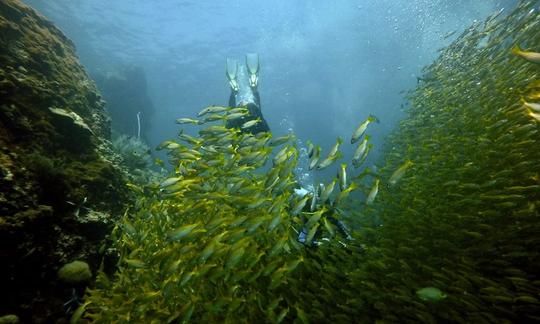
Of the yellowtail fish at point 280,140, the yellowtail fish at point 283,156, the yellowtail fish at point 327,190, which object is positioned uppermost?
the yellowtail fish at point 280,140

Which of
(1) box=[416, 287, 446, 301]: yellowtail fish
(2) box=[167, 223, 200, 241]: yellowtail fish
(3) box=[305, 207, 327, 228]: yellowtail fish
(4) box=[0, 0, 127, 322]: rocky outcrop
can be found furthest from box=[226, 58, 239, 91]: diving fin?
(1) box=[416, 287, 446, 301]: yellowtail fish

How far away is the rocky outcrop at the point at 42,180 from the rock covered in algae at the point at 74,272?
0.20 meters

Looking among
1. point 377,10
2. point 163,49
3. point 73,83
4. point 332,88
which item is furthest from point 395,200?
point 332,88

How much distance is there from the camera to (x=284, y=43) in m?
46.8

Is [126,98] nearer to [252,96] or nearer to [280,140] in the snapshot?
[252,96]

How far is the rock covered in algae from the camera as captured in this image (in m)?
5.10

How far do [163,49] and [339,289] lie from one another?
44990 millimetres

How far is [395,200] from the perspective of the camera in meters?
5.72

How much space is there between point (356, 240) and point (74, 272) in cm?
465

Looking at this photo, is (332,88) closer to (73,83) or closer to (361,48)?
(361,48)

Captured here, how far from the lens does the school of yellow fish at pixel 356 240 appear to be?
3992 mm

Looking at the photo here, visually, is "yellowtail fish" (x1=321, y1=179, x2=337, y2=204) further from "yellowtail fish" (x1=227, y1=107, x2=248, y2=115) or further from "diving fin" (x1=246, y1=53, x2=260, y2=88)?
"diving fin" (x1=246, y1=53, x2=260, y2=88)

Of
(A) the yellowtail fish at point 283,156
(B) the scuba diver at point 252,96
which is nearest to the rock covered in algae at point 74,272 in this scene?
(A) the yellowtail fish at point 283,156

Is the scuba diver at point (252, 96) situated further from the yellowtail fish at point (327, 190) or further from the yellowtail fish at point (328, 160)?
the yellowtail fish at point (327, 190)
